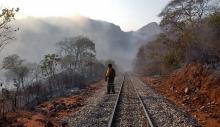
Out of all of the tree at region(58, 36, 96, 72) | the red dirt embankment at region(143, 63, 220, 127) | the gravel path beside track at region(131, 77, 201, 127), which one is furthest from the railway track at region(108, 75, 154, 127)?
the tree at region(58, 36, 96, 72)

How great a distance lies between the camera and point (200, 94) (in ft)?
78.6

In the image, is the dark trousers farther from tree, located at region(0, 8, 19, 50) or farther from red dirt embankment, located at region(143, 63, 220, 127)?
tree, located at region(0, 8, 19, 50)

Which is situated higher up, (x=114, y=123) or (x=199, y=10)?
(x=199, y=10)

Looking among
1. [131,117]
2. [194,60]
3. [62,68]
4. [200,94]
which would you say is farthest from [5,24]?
[62,68]

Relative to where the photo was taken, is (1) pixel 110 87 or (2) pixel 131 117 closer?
(2) pixel 131 117

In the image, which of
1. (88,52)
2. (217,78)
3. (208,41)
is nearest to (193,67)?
(208,41)

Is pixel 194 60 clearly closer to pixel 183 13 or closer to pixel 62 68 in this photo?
A: pixel 183 13

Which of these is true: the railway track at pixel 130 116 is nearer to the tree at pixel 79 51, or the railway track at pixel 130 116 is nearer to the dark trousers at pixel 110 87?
the dark trousers at pixel 110 87

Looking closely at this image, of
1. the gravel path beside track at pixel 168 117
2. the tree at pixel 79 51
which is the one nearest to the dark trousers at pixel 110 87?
the gravel path beside track at pixel 168 117

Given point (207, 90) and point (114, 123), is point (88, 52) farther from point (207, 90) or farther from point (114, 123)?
point (114, 123)

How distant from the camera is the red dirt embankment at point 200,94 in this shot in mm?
18234

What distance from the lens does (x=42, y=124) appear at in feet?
54.6

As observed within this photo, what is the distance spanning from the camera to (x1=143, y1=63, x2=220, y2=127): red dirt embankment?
59.8 ft

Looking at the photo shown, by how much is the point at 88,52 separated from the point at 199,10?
39.3 m
